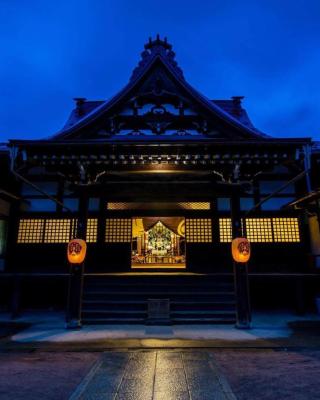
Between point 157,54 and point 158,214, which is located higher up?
point 157,54

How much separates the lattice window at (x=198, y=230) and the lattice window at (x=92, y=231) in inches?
155

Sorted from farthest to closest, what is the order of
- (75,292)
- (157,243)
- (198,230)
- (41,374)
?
(157,243) → (198,230) → (75,292) → (41,374)

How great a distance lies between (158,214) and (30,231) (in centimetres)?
560

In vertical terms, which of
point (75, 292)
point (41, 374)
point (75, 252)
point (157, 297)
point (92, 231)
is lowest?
point (41, 374)

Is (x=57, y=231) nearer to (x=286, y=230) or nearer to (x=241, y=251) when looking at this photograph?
(x=241, y=251)

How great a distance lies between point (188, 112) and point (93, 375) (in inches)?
376

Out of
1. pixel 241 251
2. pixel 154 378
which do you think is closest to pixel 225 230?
pixel 241 251

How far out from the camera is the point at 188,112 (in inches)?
426

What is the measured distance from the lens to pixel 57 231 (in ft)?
36.3

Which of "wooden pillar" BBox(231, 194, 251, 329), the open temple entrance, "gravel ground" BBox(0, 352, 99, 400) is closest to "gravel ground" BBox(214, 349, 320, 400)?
"wooden pillar" BBox(231, 194, 251, 329)

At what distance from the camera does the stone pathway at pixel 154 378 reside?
13.2 feet

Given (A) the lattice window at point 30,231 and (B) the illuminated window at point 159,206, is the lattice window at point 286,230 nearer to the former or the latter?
(B) the illuminated window at point 159,206

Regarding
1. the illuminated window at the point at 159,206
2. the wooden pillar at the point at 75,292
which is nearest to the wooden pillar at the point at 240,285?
the illuminated window at the point at 159,206

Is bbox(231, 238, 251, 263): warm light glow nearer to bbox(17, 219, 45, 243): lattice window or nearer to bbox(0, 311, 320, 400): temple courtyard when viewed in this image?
bbox(0, 311, 320, 400): temple courtyard
